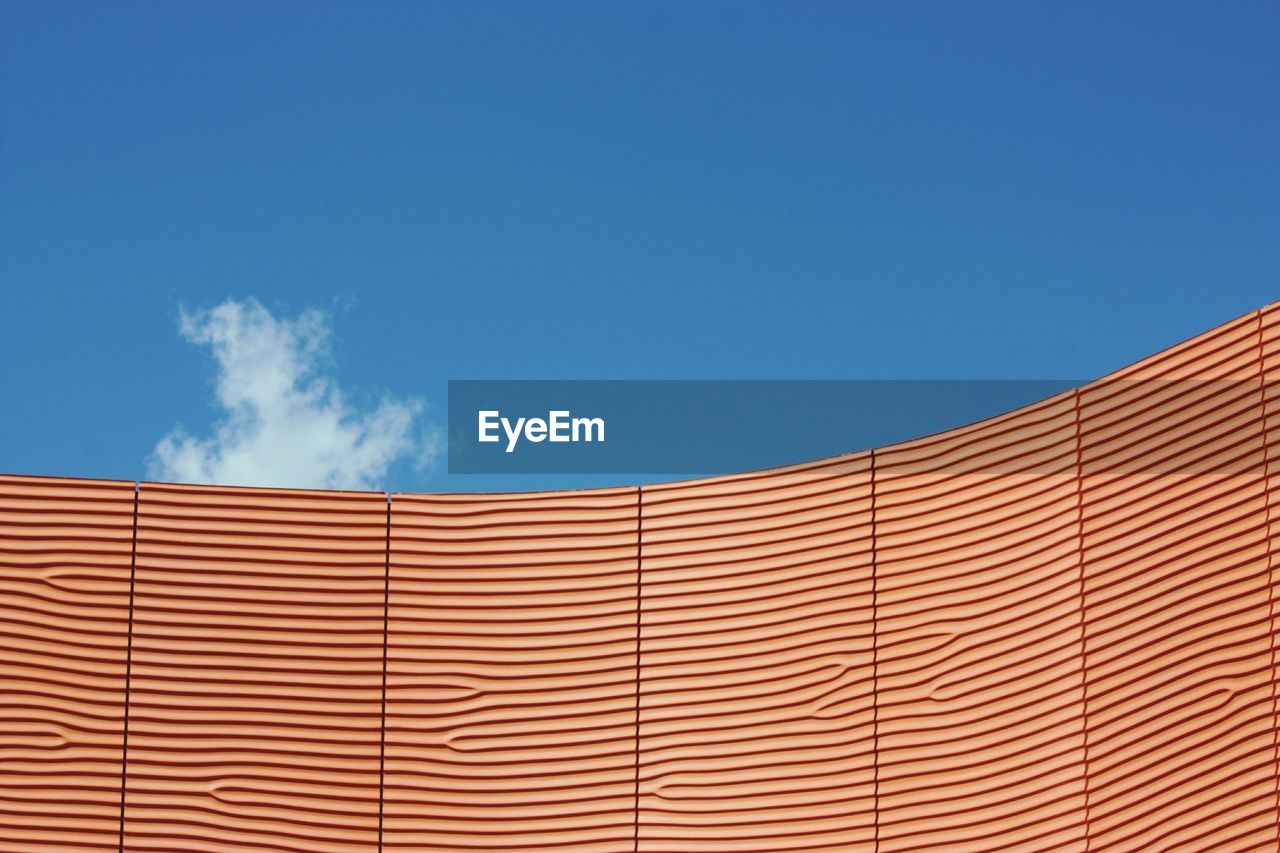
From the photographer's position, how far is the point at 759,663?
47.2 feet

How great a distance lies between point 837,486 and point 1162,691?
3458mm

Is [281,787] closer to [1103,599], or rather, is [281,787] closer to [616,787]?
[616,787]

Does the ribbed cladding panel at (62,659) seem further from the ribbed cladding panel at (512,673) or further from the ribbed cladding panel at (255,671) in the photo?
the ribbed cladding panel at (512,673)

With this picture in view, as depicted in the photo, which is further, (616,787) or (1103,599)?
(616,787)

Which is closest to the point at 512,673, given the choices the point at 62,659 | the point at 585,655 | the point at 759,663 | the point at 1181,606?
the point at 585,655

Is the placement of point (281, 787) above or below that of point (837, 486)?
below

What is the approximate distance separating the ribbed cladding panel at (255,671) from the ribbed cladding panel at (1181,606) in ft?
20.7

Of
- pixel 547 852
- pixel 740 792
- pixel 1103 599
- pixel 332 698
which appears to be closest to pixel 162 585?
pixel 332 698

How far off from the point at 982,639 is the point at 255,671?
251 inches

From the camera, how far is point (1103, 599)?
12.9 metres

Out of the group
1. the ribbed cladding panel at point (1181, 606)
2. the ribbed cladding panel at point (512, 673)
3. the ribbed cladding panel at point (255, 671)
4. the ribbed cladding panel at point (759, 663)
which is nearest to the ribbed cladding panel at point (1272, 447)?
the ribbed cladding panel at point (1181, 606)

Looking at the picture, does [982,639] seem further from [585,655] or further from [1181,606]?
[585,655]

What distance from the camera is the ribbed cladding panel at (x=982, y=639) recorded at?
13.1 metres

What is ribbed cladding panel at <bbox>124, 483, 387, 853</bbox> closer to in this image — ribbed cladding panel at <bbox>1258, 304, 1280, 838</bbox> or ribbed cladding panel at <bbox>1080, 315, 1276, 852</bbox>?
ribbed cladding panel at <bbox>1080, 315, 1276, 852</bbox>
